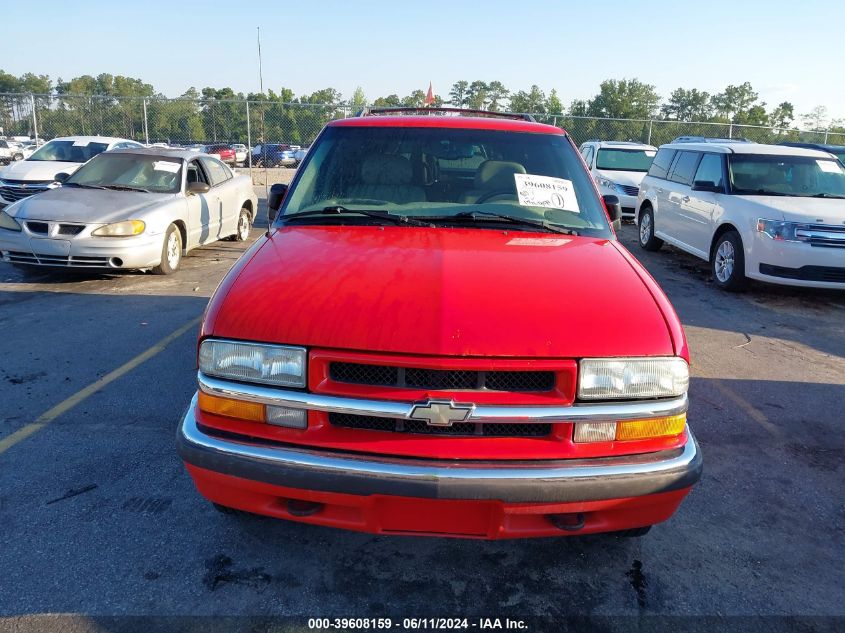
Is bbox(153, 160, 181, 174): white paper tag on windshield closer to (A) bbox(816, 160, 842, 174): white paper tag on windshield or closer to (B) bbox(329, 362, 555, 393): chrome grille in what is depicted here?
(B) bbox(329, 362, 555, 393): chrome grille

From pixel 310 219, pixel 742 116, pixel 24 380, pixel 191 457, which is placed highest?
pixel 742 116

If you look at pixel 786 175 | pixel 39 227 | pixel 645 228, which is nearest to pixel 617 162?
pixel 645 228

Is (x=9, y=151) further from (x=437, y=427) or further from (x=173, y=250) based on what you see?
(x=437, y=427)

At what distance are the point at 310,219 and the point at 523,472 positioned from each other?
1.82m

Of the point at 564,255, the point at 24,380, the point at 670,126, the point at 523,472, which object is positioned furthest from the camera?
the point at 670,126

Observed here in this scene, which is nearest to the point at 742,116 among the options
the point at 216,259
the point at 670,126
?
the point at 670,126

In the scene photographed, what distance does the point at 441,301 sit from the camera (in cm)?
235

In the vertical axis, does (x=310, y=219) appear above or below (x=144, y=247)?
above

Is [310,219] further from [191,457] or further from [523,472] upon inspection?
[523,472]

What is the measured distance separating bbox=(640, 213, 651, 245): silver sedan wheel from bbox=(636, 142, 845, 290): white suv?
0.63 meters

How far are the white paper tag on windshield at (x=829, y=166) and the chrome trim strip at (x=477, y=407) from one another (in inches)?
306

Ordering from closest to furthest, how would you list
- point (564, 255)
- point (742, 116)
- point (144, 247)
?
point (564, 255), point (144, 247), point (742, 116)

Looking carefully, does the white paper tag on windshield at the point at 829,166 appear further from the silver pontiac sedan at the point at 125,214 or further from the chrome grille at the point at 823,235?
the silver pontiac sedan at the point at 125,214

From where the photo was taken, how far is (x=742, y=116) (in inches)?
2798
